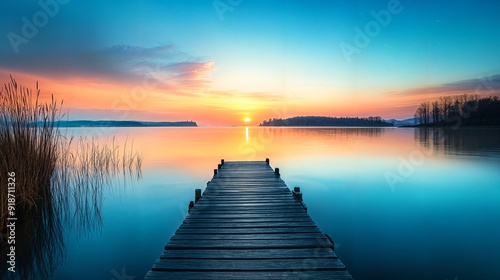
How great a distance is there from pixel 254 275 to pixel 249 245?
3.05 ft

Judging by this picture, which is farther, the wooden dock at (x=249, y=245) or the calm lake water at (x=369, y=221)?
the calm lake water at (x=369, y=221)

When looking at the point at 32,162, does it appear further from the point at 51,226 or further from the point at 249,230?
the point at 249,230

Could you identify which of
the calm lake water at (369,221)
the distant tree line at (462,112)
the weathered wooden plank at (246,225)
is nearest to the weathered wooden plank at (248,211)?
the weathered wooden plank at (246,225)

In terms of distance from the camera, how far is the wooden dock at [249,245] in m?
3.90

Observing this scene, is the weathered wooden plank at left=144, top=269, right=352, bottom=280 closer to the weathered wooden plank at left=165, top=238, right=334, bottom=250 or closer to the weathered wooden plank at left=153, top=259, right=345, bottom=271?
the weathered wooden plank at left=153, top=259, right=345, bottom=271

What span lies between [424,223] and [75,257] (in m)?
10.7

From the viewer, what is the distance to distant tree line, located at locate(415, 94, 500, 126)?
3605 inches

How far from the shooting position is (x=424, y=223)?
30.2ft

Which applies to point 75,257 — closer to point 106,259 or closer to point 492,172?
point 106,259

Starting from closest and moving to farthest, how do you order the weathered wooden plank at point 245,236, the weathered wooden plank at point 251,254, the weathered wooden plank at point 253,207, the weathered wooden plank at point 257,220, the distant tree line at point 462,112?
the weathered wooden plank at point 251,254 → the weathered wooden plank at point 245,236 → the weathered wooden plank at point 257,220 → the weathered wooden plank at point 253,207 → the distant tree line at point 462,112

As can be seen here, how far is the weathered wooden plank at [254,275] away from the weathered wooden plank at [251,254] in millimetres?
426

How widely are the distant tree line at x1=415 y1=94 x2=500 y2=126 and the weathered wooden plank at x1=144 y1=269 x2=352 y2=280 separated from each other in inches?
4573

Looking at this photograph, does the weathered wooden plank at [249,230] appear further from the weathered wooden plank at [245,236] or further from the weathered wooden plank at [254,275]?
the weathered wooden plank at [254,275]

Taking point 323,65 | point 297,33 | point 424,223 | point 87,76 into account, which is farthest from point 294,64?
point 424,223
